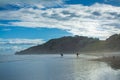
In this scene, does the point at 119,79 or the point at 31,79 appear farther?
the point at 31,79

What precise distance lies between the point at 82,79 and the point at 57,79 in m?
4.63

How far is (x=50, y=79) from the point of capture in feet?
158

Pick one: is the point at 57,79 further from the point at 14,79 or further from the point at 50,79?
the point at 14,79

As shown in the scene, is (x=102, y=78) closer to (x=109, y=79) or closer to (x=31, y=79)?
(x=109, y=79)

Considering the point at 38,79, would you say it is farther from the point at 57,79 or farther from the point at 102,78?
the point at 102,78

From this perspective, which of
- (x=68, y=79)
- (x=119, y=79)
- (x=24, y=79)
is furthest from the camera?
(x=24, y=79)

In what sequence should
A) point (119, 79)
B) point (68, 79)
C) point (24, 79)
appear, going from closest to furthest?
point (119, 79), point (68, 79), point (24, 79)

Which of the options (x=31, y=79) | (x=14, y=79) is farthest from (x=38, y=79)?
(x=14, y=79)

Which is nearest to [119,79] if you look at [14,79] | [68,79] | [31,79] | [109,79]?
[109,79]

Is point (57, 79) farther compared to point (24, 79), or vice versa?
point (24, 79)

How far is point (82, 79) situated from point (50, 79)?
6301 mm

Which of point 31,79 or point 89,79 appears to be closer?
point 89,79

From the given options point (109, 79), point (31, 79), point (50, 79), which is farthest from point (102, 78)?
point (31, 79)

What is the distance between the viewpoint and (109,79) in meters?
43.6
